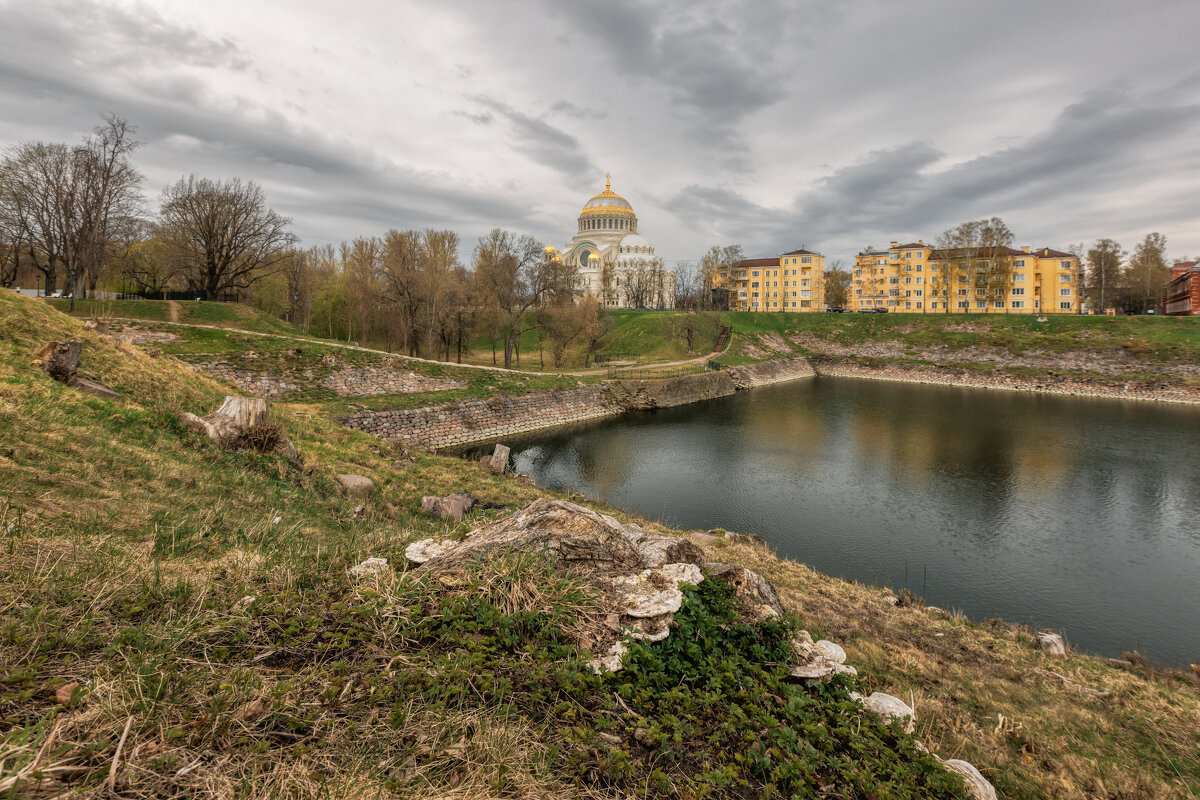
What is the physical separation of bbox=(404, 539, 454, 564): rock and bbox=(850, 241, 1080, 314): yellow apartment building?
93744 mm

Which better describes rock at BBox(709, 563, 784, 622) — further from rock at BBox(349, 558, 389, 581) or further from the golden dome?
the golden dome

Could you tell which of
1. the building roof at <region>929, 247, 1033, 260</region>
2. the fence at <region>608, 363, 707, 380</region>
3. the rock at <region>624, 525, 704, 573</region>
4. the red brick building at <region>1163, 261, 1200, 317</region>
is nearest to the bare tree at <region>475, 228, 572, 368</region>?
the fence at <region>608, 363, 707, 380</region>

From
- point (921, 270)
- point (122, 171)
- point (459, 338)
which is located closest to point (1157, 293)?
point (921, 270)

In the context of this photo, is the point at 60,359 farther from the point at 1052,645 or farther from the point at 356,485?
the point at 1052,645

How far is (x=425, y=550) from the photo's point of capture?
589cm

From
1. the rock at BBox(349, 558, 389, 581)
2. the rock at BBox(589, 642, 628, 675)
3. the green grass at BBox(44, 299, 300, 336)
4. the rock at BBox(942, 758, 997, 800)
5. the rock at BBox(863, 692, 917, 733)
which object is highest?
the green grass at BBox(44, 299, 300, 336)

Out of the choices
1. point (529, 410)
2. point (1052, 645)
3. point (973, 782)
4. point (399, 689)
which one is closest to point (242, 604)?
point (399, 689)

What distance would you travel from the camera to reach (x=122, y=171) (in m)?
34.2

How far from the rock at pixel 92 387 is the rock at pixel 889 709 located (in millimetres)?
15686

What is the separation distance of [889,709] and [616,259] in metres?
104

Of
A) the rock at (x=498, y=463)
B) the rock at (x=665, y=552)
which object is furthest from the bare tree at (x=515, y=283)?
the rock at (x=665, y=552)

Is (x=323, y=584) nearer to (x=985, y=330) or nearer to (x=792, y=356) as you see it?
(x=792, y=356)

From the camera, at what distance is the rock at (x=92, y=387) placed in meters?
11.4

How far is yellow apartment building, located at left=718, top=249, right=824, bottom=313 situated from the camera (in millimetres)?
95062
